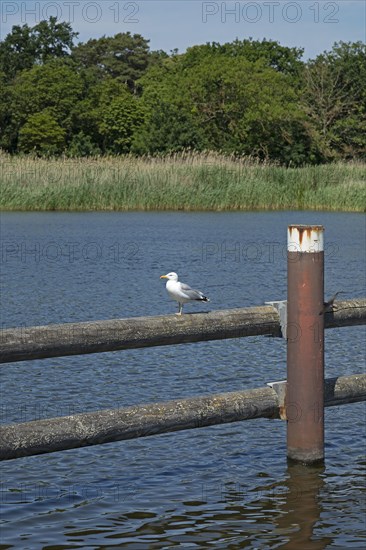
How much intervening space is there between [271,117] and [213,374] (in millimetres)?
60328

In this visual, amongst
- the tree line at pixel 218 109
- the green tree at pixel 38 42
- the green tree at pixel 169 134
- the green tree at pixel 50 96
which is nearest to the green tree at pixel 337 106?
the tree line at pixel 218 109

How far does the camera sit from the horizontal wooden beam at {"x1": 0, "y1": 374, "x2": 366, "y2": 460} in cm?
558

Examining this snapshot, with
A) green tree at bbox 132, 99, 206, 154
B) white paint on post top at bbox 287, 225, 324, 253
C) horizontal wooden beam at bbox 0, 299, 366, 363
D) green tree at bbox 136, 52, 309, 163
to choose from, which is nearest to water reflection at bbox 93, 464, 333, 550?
horizontal wooden beam at bbox 0, 299, 366, 363

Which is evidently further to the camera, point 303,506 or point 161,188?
point 161,188

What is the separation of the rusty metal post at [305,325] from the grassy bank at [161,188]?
105 feet

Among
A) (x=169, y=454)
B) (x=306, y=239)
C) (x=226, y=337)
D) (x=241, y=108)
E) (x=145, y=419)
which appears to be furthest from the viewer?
(x=241, y=108)

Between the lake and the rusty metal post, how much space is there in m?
0.55

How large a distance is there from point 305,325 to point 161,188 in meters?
32.8

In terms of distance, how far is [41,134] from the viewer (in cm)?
7056

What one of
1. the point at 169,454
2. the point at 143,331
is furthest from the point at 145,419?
the point at 169,454

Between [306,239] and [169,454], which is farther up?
[306,239]

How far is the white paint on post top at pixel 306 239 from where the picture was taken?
648 centimetres

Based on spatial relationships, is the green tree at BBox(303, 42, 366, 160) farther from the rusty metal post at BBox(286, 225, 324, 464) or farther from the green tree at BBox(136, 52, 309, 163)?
the rusty metal post at BBox(286, 225, 324, 464)

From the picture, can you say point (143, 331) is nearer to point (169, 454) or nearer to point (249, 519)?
point (249, 519)
